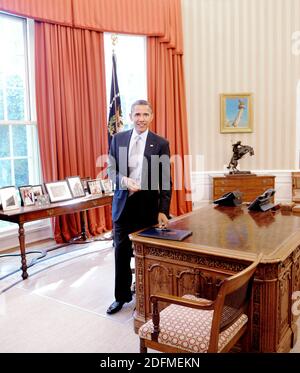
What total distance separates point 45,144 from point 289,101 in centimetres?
449

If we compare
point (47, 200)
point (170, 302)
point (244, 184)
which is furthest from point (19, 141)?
point (170, 302)

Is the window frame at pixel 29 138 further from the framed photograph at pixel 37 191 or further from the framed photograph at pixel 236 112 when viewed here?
the framed photograph at pixel 236 112

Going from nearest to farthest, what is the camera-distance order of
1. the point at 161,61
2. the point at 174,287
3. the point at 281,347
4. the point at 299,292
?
the point at 281,347, the point at 174,287, the point at 299,292, the point at 161,61

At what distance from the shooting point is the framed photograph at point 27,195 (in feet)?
14.5

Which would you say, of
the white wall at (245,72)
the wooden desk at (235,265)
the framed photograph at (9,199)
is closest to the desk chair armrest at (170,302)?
the wooden desk at (235,265)

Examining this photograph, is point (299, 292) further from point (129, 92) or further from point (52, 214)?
point (129, 92)

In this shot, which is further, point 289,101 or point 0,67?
point 289,101

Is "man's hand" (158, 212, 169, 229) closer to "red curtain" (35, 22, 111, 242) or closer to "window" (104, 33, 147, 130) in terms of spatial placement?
"red curtain" (35, 22, 111, 242)

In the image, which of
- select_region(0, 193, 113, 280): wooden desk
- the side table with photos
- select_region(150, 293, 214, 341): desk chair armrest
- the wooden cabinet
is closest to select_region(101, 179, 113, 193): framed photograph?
the side table with photos

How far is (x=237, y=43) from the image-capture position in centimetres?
678

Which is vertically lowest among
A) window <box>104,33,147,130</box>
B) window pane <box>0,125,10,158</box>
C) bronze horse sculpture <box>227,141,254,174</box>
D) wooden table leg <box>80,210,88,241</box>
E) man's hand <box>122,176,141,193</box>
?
wooden table leg <box>80,210,88,241</box>

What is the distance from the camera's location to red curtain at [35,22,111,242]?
16.8ft

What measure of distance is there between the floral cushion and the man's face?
156 cm
